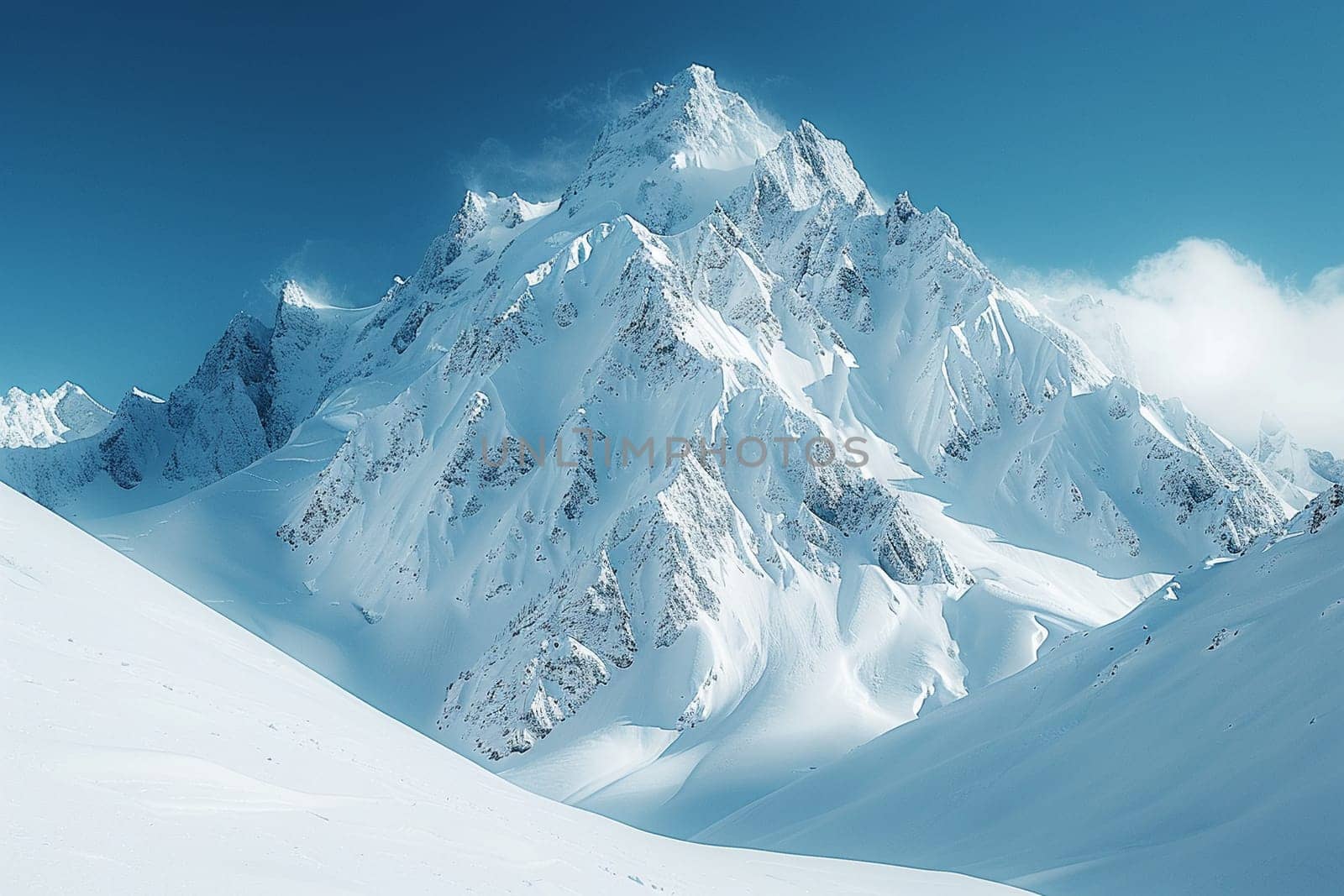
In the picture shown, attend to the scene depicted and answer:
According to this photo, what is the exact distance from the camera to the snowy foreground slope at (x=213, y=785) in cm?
619

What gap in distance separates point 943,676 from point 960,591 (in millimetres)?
19304

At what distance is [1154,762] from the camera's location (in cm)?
2239

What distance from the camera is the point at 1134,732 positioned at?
2448cm

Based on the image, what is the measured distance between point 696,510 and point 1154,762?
72.6 m

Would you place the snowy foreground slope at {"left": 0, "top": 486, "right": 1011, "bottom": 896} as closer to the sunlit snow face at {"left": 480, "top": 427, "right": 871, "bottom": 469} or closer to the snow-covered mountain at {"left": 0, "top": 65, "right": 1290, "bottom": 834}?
the snow-covered mountain at {"left": 0, "top": 65, "right": 1290, "bottom": 834}

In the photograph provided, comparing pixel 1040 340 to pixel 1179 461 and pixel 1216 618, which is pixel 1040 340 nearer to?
pixel 1179 461

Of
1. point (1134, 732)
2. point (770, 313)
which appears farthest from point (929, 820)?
point (770, 313)

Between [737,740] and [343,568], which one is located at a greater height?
[343,568]

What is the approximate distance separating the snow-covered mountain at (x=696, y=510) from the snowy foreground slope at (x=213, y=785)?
152 feet

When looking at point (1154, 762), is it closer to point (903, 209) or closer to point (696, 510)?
point (696, 510)

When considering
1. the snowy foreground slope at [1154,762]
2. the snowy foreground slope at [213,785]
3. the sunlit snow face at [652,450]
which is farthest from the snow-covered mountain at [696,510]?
the snowy foreground slope at [213,785]

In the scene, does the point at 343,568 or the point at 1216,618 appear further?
the point at 343,568

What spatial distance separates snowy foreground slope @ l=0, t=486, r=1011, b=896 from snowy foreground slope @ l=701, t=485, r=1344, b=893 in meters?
6.23

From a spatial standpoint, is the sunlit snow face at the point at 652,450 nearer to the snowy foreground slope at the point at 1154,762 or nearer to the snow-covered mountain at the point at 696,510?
the snow-covered mountain at the point at 696,510
